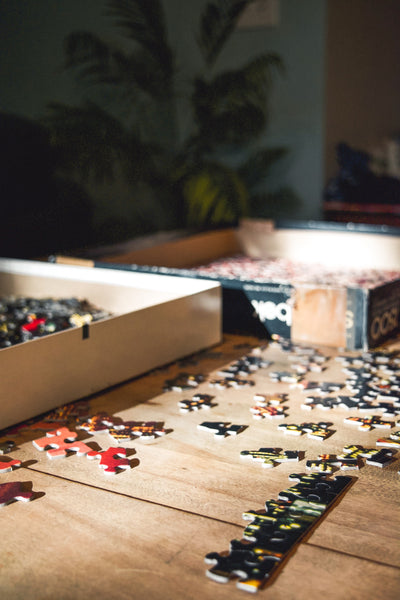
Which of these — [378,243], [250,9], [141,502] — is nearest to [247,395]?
[141,502]

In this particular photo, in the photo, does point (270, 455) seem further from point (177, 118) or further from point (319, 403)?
point (177, 118)

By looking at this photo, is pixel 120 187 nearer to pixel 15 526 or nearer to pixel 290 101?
pixel 290 101

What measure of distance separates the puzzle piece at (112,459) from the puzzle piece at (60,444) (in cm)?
3

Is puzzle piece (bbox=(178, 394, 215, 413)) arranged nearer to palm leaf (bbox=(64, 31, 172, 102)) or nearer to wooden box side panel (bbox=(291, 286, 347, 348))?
wooden box side panel (bbox=(291, 286, 347, 348))

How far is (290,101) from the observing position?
5.72 meters

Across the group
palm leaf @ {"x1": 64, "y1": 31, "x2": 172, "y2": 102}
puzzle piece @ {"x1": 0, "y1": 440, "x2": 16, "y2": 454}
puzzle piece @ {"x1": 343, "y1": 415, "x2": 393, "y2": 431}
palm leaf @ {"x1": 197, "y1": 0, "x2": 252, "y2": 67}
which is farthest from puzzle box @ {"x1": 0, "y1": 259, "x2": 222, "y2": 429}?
palm leaf @ {"x1": 197, "y1": 0, "x2": 252, "y2": 67}

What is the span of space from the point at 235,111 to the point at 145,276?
2.94 metres

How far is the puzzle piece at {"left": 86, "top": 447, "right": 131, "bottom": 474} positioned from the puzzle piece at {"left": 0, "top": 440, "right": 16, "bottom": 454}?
0.21 m

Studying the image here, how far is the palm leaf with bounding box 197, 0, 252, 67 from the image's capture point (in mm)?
5066

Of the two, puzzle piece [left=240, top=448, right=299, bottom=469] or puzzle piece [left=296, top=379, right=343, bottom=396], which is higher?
puzzle piece [left=296, top=379, right=343, bottom=396]

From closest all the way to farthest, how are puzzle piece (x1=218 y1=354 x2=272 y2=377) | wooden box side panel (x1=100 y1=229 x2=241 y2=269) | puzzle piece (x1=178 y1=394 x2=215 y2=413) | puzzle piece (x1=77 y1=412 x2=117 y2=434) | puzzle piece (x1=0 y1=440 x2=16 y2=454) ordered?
puzzle piece (x1=0 y1=440 x2=16 y2=454) → puzzle piece (x1=77 y1=412 x2=117 y2=434) → puzzle piece (x1=178 y1=394 x2=215 y2=413) → puzzle piece (x1=218 y1=354 x2=272 y2=377) → wooden box side panel (x1=100 y1=229 x2=241 y2=269)

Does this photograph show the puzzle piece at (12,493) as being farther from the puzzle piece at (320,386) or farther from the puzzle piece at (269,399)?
the puzzle piece at (320,386)

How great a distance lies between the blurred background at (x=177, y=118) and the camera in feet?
15.9

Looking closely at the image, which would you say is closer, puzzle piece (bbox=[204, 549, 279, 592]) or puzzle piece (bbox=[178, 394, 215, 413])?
puzzle piece (bbox=[204, 549, 279, 592])
